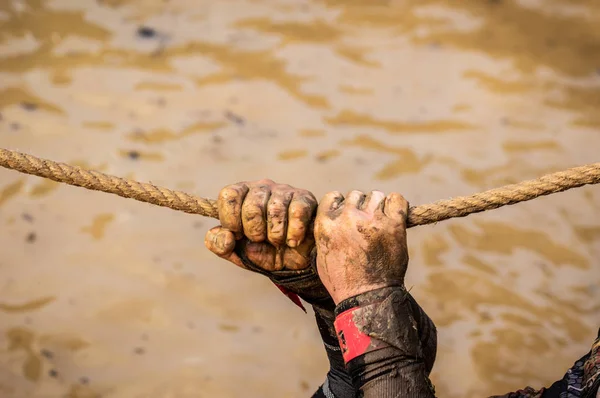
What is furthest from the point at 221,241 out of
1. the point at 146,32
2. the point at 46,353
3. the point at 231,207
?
the point at 146,32

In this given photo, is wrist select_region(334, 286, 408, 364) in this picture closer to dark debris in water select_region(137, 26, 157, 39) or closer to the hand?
the hand

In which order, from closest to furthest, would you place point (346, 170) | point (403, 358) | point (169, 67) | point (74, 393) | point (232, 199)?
point (403, 358)
point (232, 199)
point (74, 393)
point (346, 170)
point (169, 67)

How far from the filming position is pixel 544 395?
160 cm

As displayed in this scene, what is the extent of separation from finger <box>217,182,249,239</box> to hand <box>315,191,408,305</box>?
0.20 metres

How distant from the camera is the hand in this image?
146 cm

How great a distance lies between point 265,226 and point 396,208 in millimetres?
328

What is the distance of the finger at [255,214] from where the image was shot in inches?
60.2

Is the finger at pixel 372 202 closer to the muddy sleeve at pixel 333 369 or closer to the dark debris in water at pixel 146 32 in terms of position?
the muddy sleeve at pixel 333 369

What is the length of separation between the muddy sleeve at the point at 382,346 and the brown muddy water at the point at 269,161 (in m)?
1.57

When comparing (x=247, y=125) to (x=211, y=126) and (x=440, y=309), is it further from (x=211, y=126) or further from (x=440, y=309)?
(x=440, y=309)

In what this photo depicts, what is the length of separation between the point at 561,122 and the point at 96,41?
2.99m

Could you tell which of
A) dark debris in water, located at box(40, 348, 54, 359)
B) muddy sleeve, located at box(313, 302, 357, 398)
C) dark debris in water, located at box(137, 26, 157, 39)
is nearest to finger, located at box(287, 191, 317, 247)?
muddy sleeve, located at box(313, 302, 357, 398)

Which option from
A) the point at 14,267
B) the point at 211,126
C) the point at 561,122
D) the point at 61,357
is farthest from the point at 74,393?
the point at 561,122

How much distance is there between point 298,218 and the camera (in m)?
1.52
